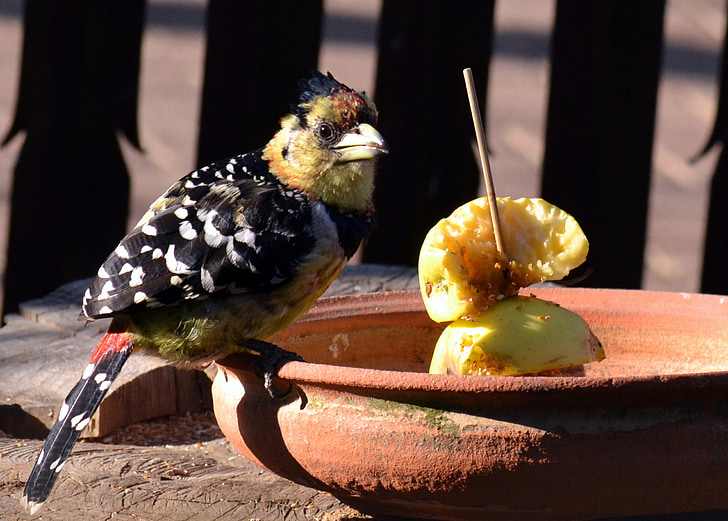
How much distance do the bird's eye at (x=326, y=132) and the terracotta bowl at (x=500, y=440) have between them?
0.68 metres

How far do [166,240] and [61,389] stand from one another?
868mm

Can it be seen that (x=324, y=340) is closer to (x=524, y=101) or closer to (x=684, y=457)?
(x=684, y=457)

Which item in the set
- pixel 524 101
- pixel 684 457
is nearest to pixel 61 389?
pixel 684 457

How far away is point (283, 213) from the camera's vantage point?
2391 millimetres

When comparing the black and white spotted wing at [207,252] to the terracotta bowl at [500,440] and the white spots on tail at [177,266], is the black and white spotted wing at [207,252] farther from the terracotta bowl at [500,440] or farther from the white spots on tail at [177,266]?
the terracotta bowl at [500,440]

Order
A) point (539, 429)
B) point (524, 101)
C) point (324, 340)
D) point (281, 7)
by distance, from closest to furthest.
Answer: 1. point (539, 429)
2. point (324, 340)
3. point (281, 7)
4. point (524, 101)

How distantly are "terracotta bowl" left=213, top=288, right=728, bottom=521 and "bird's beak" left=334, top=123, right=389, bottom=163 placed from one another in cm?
63

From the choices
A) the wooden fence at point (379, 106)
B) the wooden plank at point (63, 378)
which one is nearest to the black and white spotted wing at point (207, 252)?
the wooden plank at point (63, 378)

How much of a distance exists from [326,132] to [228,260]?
43 cm

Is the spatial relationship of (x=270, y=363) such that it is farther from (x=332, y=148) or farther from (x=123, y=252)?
(x=332, y=148)

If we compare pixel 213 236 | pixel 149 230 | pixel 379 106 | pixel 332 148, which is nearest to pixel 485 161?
pixel 332 148

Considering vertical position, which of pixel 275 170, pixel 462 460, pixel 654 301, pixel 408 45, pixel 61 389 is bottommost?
pixel 61 389

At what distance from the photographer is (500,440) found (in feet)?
5.99

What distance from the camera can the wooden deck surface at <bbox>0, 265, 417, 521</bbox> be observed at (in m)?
2.34
